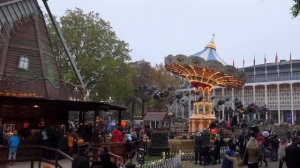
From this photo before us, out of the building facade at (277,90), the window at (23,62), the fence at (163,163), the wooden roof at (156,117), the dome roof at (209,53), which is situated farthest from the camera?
the building facade at (277,90)

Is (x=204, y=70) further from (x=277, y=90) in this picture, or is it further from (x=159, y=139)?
(x=277, y=90)

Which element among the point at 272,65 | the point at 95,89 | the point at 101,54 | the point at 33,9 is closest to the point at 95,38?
the point at 101,54

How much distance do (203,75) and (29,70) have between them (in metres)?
18.8

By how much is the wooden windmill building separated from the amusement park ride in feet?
43.3

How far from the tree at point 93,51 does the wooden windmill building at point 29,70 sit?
13882 mm

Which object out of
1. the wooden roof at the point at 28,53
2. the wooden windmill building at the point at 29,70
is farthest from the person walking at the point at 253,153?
the wooden roof at the point at 28,53

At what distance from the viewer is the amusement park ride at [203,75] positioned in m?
35.1

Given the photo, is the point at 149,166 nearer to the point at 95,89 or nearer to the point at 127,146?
the point at 127,146

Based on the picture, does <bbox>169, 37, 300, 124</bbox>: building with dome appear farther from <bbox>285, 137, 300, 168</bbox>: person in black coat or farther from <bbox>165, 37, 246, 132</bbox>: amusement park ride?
<bbox>285, 137, 300, 168</bbox>: person in black coat

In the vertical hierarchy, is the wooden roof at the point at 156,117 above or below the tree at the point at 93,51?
below

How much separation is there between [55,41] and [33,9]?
47.1ft

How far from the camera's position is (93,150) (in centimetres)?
1427

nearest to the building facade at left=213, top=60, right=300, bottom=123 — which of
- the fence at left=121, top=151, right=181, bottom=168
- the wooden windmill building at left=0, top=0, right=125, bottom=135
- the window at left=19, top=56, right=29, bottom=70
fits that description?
the wooden windmill building at left=0, top=0, right=125, bottom=135

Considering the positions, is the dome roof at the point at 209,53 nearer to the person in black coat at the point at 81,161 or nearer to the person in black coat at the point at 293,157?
the person in black coat at the point at 293,157
